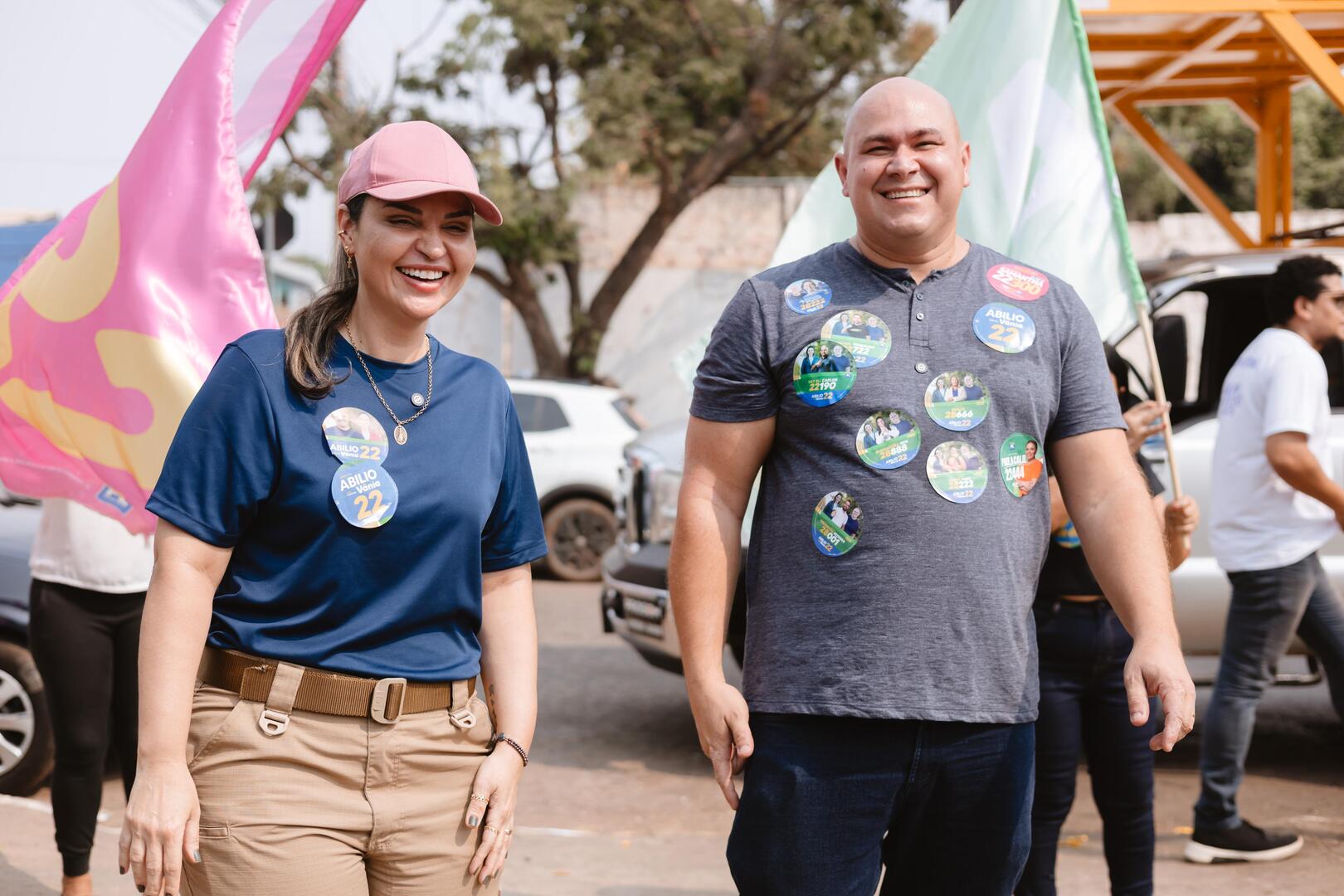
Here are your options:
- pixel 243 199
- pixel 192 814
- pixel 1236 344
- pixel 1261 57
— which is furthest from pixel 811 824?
pixel 1261 57

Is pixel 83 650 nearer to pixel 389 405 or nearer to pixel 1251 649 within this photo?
pixel 389 405

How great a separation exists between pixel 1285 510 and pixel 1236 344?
7.02 feet

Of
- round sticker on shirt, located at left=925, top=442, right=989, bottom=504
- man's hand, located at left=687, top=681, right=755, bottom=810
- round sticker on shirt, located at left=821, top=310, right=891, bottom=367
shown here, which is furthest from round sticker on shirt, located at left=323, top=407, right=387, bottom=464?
round sticker on shirt, located at left=925, top=442, right=989, bottom=504

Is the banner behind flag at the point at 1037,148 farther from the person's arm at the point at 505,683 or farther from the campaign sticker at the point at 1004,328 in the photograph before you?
the person's arm at the point at 505,683

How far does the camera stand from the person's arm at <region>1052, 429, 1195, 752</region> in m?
2.45

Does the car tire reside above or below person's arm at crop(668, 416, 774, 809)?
below

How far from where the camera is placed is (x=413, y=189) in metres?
2.41

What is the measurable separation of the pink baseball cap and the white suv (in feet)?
34.7

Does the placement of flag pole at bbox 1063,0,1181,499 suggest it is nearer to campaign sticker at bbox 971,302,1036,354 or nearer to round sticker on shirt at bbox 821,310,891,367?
campaign sticker at bbox 971,302,1036,354

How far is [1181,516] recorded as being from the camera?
4082mm

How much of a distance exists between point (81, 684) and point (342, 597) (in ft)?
7.34

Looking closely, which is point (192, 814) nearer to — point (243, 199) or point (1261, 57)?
point (243, 199)

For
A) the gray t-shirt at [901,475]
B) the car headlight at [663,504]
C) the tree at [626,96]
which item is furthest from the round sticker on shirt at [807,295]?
the tree at [626,96]

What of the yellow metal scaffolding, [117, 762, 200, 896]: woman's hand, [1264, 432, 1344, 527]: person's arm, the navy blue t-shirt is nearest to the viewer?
[117, 762, 200, 896]: woman's hand
